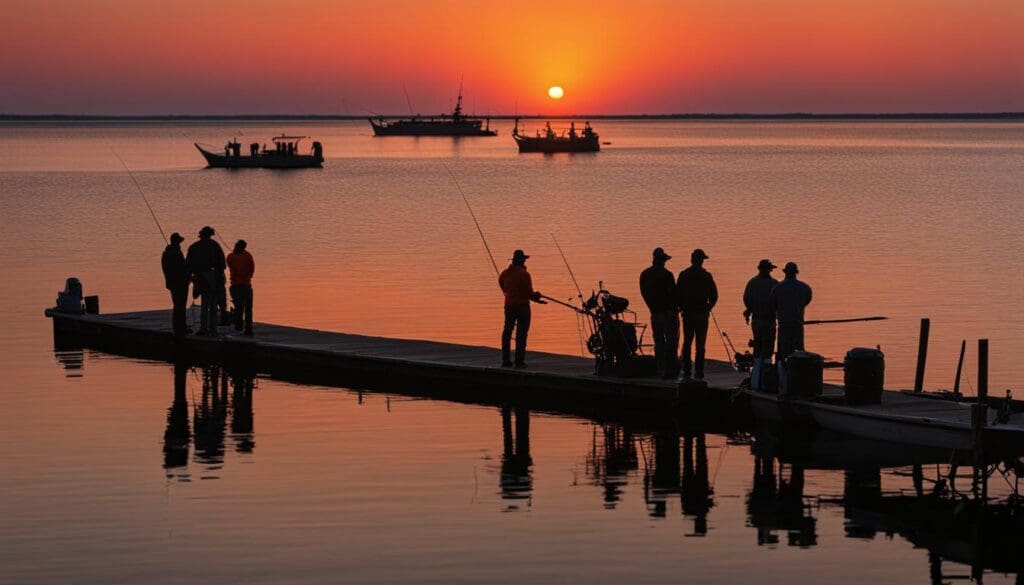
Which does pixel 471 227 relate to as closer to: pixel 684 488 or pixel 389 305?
pixel 389 305

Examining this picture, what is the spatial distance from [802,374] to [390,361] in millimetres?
6509

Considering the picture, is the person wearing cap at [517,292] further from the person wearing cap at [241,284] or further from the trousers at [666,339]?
the person wearing cap at [241,284]

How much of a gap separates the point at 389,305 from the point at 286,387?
10.9 metres

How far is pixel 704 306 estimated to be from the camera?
2184cm

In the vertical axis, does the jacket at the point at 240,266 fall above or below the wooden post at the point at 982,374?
above

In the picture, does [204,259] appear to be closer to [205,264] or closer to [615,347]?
[205,264]

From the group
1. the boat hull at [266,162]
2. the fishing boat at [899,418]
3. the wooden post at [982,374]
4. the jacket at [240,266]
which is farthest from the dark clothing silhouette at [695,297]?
the boat hull at [266,162]

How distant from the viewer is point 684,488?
18344 mm

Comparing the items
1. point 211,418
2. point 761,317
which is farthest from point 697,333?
point 211,418

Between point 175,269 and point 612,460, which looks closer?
point 612,460

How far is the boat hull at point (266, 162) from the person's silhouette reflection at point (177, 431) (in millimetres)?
97857

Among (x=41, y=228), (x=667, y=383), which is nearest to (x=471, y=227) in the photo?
(x=41, y=228)

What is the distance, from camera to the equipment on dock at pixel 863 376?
2014cm

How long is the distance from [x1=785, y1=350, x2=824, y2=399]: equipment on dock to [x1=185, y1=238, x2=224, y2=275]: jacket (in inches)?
352
